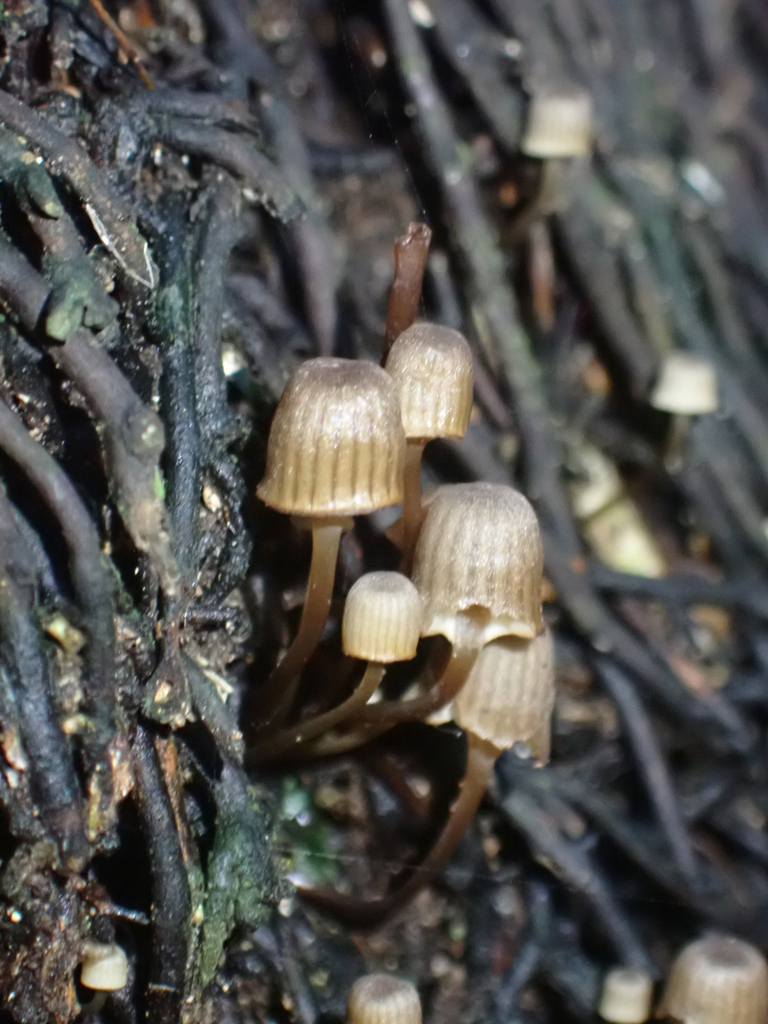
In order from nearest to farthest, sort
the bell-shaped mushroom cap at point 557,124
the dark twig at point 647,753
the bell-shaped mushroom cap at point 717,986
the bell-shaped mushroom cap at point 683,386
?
1. the bell-shaped mushroom cap at point 717,986
2. the dark twig at point 647,753
3. the bell-shaped mushroom cap at point 557,124
4. the bell-shaped mushroom cap at point 683,386

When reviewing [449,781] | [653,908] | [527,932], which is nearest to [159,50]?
[449,781]

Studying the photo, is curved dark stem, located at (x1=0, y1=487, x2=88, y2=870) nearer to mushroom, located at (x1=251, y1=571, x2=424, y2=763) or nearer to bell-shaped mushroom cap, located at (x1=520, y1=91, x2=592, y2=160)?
mushroom, located at (x1=251, y1=571, x2=424, y2=763)

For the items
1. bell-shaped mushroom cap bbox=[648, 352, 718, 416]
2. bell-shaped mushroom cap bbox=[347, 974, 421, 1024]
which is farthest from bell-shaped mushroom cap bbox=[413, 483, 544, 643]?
bell-shaped mushroom cap bbox=[648, 352, 718, 416]

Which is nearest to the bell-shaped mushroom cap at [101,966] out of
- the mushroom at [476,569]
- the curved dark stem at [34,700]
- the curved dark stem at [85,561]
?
the curved dark stem at [34,700]

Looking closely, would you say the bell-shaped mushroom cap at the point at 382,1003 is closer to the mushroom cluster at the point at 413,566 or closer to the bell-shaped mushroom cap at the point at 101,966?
the mushroom cluster at the point at 413,566

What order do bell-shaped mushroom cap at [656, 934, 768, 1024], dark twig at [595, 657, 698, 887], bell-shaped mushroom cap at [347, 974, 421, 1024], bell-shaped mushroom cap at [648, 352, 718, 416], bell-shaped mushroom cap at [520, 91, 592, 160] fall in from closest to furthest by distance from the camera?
bell-shaped mushroom cap at [347, 974, 421, 1024] < bell-shaped mushroom cap at [656, 934, 768, 1024] < dark twig at [595, 657, 698, 887] < bell-shaped mushroom cap at [520, 91, 592, 160] < bell-shaped mushroom cap at [648, 352, 718, 416]

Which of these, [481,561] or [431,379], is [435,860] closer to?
[481,561]

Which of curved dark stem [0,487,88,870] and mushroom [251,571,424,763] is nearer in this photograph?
curved dark stem [0,487,88,870]
